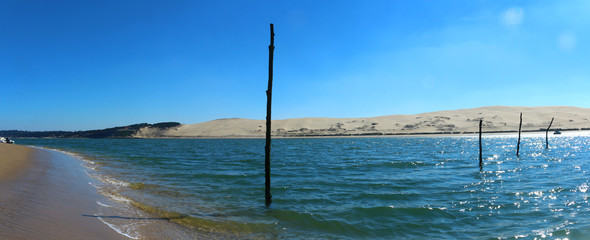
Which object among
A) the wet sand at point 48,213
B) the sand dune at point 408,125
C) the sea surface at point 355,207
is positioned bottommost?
the sea surface at point 355,207

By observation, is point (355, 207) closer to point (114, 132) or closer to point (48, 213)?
point (48, 213)

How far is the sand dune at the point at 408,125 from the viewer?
335ft

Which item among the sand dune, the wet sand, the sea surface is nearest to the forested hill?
the sand dune

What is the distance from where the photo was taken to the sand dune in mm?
102000

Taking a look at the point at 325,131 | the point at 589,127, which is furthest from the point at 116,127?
the point at 589,127

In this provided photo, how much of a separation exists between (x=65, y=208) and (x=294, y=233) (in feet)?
19.7

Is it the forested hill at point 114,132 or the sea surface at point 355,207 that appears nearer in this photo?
the sea surface at point 355,207

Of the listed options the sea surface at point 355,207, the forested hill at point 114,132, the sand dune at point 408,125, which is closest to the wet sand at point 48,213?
the sea surface at point 355,207

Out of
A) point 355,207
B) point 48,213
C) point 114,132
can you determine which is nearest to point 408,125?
point 355,207

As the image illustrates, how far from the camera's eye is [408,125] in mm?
114500

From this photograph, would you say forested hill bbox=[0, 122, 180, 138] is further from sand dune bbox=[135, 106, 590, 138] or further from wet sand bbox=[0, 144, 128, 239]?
wet sand bbox=[0, 144, 128, 239]

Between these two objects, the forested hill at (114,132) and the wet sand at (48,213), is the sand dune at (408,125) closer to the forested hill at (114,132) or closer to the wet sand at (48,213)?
the forested hill at (114,132)

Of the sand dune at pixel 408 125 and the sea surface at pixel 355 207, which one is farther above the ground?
the sand dune at pixel 408 125

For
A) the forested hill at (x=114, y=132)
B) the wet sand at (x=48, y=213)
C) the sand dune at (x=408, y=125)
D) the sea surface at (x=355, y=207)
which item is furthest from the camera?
the forested hill at (x=114, y=132)
